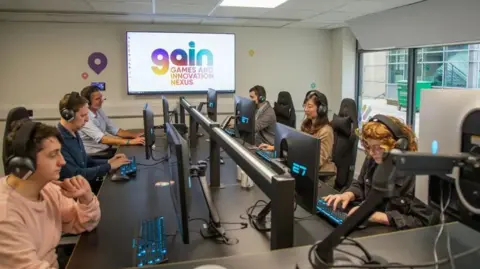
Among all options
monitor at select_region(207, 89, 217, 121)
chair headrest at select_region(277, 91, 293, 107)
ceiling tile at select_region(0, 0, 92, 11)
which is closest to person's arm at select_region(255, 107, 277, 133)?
monitor at select_region(207, 89, 217, 121)

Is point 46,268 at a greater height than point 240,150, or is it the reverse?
point 240,150

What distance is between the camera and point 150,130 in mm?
3072

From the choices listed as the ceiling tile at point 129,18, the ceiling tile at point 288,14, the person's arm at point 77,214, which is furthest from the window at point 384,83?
the person's arm at point 77,214

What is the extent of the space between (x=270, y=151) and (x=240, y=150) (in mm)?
1883

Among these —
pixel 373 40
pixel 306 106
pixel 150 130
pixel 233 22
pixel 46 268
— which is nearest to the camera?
pixel 46 268

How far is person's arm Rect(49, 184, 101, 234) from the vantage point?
5.74 ft

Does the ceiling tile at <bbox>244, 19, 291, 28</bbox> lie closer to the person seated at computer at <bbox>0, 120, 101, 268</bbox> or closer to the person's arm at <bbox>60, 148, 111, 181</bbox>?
the person's arm at <bbox>60, 148, 111, 181</bbox>

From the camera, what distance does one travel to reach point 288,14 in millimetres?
4848

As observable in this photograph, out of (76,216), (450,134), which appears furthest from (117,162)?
(450,134)

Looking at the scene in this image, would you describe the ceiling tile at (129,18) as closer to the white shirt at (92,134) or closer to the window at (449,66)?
the white shirt at (92,134)

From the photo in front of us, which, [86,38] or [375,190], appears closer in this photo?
[375,190]

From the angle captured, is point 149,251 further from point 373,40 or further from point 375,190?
point 373,40

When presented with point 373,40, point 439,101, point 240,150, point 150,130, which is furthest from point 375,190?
point 373,40

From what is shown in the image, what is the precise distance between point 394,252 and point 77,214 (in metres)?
1.33
